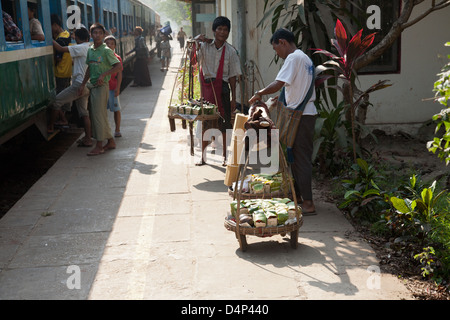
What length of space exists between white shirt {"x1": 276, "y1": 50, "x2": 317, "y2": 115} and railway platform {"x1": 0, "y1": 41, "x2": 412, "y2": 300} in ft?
3.58

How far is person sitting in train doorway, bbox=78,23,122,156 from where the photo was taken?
771 centimetres

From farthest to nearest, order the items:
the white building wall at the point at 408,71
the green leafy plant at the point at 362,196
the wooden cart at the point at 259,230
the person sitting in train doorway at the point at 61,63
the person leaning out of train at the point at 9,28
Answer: the person sitting in train doorway at the point at 61,63 < the white building wall at the point at 408,71 < the person leaning out of train at the point at 9,28 < the green leafy plant at the point at 362,196 < the wooden cart at the point at 259,230

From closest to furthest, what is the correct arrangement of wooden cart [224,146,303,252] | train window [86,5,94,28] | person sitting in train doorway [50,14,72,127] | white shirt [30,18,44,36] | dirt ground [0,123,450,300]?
1. dirt ground [0,123,450,300]
2. wooden cart [224,146,303,252]
3. white shirt [30,18,44,36]
4. person sitting in train doorway [50,14,72,127]
5. train window [86,5,94,28]

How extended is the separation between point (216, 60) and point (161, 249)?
3139 mm

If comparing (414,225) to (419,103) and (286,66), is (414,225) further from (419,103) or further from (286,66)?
(419,103)

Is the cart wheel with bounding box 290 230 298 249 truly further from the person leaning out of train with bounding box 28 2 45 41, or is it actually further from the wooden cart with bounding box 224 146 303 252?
the person leaning out of train with bounding box 28 2 45 41

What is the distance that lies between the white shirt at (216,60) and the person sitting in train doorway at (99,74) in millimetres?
1499

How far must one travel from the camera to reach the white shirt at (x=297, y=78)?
4.92 m

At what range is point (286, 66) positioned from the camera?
16.2 feet

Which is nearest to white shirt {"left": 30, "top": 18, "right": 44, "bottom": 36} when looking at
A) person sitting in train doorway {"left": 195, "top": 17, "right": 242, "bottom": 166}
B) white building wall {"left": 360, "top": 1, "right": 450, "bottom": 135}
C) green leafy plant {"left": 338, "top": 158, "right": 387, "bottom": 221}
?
person sitting in train doorway {"left": 195, "top": 17, "right": 242, "bottom": 166}

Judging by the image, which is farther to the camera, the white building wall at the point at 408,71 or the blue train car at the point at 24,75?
the white building wall at the point at 408,71

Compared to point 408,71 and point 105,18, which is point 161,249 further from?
point 105,18

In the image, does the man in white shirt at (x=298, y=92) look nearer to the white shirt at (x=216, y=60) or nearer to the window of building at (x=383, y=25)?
the white shirt at (x=216, y=60)

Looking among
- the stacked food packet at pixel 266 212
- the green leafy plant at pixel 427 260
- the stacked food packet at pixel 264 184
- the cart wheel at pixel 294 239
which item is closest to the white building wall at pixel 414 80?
the stacked food packet at pixel 264 184
